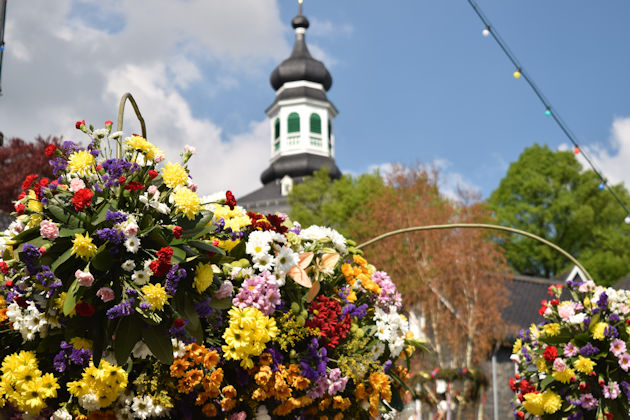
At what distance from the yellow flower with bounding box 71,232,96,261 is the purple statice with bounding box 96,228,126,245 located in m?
0.05

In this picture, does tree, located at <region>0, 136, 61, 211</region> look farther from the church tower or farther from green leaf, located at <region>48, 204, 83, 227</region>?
the church tower

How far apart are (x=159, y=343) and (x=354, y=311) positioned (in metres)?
1.37

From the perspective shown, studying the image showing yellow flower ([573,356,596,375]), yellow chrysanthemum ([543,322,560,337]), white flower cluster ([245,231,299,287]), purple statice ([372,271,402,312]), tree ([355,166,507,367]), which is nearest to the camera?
white flower cluster ([245,231,299,287])

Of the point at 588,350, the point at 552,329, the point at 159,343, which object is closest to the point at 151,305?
the point at 159,343

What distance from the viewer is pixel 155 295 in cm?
258

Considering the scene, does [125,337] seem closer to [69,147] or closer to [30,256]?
[30,256]

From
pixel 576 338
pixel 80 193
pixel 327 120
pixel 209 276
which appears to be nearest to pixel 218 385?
pixel 209 276

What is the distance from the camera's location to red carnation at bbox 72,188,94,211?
106 inches

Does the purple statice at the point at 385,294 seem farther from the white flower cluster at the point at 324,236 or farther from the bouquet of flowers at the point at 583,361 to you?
the bouquet of flowers at the point at 583,361

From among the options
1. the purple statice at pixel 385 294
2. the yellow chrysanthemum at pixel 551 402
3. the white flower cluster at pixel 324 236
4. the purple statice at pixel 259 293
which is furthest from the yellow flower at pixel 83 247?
the yellow chrysanthemum at pixel 551 402

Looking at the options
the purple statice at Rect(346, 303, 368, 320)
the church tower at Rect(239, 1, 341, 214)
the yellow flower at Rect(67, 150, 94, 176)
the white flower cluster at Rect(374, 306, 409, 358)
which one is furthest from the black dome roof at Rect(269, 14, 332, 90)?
the yellow flower at Rect(67, 150, 94, 176)

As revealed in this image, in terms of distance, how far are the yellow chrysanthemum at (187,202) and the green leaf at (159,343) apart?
1.67 feet

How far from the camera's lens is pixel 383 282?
13.7ft

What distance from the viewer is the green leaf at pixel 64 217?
2.73m
